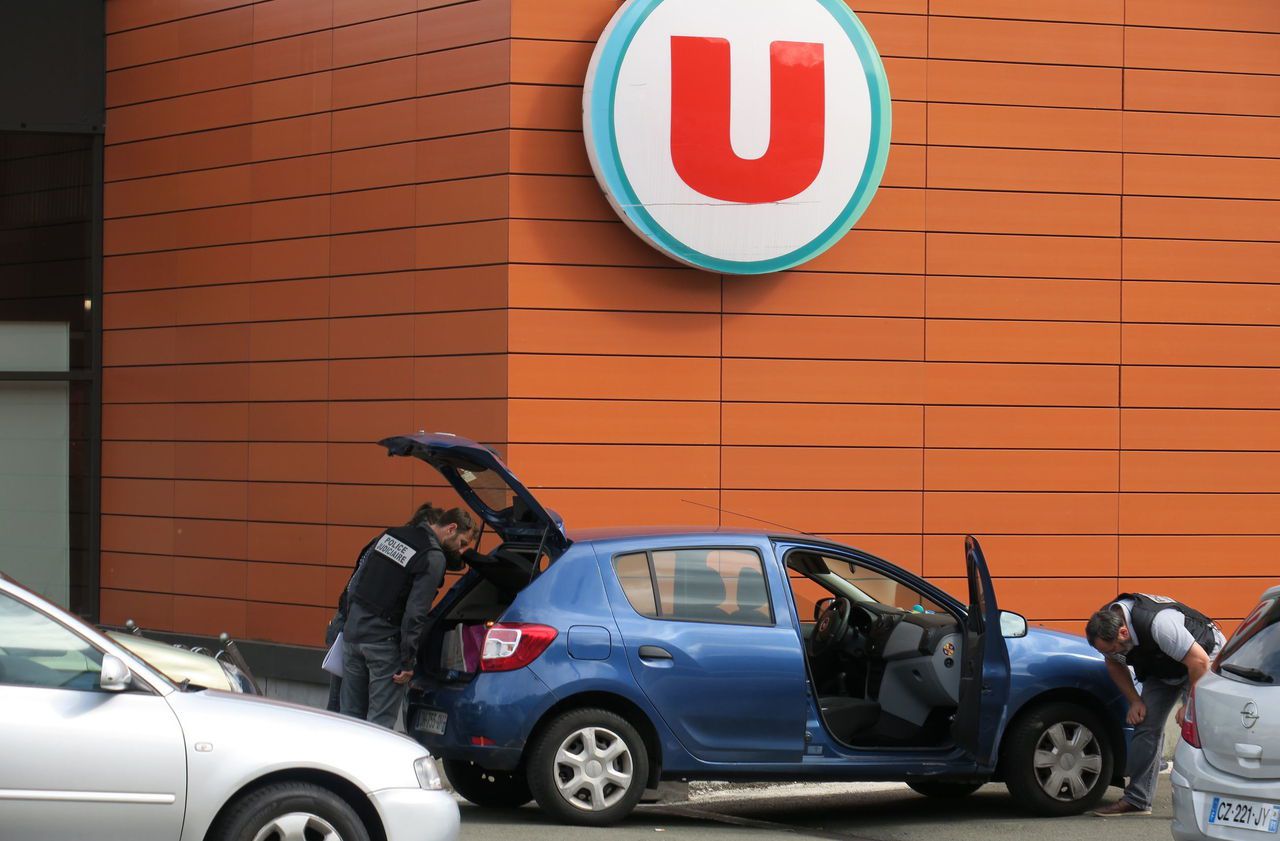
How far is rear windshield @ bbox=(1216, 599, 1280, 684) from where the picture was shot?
6.29 meters

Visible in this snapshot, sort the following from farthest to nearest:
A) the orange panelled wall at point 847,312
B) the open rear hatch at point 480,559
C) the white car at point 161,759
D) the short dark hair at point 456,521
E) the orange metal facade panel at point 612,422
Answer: the orange panelled wall at point 847,312 < the orange metal facade panel at point 612,422 < the short dark hair at point 456,521 < the open rear hatch at point 480,559 < the white car at point 161,759

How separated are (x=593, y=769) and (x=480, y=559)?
140 cm

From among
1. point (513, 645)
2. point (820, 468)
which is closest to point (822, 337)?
point (820, 468)

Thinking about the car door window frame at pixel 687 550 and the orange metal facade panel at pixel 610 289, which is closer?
the car door window frame at pixel 687 550

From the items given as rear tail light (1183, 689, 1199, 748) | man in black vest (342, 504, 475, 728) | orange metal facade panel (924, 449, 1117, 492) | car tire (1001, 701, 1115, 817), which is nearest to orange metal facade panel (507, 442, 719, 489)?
orange metal facade panel (924, 449, 1117, 492)

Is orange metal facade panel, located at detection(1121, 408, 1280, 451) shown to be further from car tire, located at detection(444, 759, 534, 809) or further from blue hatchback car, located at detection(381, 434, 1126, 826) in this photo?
car tire, located at detection(444, 759, 534, 809)

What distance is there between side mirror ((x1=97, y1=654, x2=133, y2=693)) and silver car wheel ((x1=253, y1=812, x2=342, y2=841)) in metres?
0.76

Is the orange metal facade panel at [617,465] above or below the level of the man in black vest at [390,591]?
above

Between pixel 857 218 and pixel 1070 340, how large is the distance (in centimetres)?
210

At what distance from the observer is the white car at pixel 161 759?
18.4ft

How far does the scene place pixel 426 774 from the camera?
20.7 feet

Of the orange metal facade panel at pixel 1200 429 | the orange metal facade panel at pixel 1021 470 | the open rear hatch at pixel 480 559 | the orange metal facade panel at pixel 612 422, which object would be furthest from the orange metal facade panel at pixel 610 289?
the orange metal facade panel at pixel 1200 429

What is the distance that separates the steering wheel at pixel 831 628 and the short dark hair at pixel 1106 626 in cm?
137

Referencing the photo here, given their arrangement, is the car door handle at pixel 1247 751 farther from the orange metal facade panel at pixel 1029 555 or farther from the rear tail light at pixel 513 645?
the orange metal facade panel at pixel 1029 555
